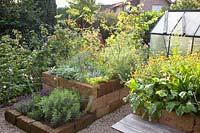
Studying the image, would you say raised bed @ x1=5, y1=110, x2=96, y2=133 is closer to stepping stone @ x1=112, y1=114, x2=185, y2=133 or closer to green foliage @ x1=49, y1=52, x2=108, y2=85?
green foliage @ x1=49, y1=52, x2=108, y2=85

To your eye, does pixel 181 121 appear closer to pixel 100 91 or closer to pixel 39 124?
pixel 100 91

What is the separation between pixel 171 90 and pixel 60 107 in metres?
1.36

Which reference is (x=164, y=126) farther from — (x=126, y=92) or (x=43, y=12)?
(x=43, y=12)

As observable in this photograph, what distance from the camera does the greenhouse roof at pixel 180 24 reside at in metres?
4.09

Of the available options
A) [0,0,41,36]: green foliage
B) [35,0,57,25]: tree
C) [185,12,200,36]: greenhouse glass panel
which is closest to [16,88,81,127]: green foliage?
[185,12,200,36]: greenhouse glass panel

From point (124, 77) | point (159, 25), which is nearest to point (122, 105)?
point (124, 77)

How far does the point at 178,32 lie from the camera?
4.00 m

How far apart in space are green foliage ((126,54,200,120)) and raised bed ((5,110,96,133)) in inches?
30.3

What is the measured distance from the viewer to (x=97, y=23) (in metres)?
9.42

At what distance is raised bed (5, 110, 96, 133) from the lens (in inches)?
101

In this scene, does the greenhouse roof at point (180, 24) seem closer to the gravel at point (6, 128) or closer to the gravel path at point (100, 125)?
the gravel path at point (100, 125)

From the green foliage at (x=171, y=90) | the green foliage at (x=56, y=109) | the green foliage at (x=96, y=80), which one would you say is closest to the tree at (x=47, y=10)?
the green foliage at (x=96, y=80)

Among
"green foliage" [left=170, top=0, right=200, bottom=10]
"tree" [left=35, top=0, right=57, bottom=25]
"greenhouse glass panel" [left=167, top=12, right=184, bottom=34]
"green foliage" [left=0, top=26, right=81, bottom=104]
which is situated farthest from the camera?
"green foliage" [left=170, top=0, right=200, bottom=10]

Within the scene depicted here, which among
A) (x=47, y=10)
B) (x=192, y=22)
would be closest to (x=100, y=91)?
(x=192, y=22)
